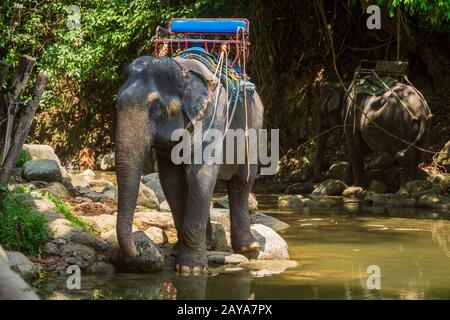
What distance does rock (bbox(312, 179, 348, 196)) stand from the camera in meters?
15.6

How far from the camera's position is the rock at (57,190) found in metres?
11.2

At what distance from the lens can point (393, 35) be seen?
16844 mm

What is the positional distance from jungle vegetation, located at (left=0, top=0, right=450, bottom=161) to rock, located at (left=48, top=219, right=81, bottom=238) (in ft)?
29.9

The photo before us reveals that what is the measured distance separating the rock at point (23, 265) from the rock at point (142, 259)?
0.78 meters

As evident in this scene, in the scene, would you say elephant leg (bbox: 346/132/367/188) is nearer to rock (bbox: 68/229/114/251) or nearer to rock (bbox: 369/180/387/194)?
rock (bbox: 369/180/387/194)

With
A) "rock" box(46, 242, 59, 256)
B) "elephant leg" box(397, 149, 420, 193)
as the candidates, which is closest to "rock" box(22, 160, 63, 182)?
"rock" box(46, 242, 59, 256)

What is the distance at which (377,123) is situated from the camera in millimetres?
15641

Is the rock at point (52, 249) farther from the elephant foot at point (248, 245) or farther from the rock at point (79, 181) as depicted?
the rock at point (79, 181)

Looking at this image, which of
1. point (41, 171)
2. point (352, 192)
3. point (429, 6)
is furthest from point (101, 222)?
point (352, 192)

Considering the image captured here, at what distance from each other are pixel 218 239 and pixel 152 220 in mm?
903

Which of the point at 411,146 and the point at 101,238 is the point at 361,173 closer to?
the point at 411,146

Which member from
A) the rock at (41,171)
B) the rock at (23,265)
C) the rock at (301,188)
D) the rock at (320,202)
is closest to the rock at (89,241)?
the rock at (23,265)
